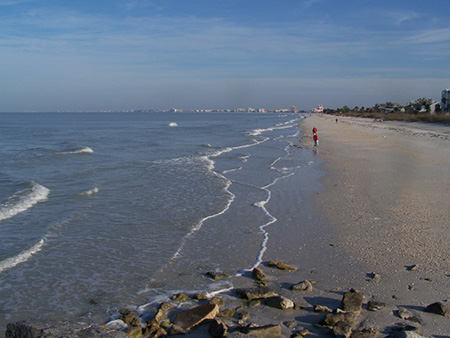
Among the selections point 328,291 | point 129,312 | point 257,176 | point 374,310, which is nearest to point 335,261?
point 328,291

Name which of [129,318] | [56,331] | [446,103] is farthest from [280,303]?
[446,103]

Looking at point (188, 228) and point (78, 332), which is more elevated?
point (78, 332)

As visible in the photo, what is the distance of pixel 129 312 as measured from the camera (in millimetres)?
5188

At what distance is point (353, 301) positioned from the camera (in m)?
4.96

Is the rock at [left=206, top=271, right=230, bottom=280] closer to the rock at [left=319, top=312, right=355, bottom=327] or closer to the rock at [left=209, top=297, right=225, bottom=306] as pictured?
the rock at [left=209, top=297, right=225, bottom=306]

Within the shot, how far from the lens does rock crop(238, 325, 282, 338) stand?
4.27m

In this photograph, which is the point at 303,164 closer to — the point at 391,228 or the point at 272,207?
the point at 272,207

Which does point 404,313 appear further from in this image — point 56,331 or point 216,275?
point 56,331

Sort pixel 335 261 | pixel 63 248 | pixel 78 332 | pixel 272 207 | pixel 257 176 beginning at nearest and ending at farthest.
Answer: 1. pixel 78 332
2. pixel 335 261
3. pixel 63 248
4. pixel 272 207
5. pixel 257 176

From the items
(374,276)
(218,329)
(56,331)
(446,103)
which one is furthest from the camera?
(446,103)

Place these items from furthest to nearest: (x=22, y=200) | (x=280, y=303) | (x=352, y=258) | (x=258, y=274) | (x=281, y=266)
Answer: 1. (x=22, y=200)
2. (x=352, y=258)
3. (x=281, y=266)
4. (x=258, y=274)
5. (x=280, y=303)

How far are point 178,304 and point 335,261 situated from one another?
2938mm

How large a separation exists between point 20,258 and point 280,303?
5011 mm

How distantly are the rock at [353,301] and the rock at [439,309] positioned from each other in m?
0.78
